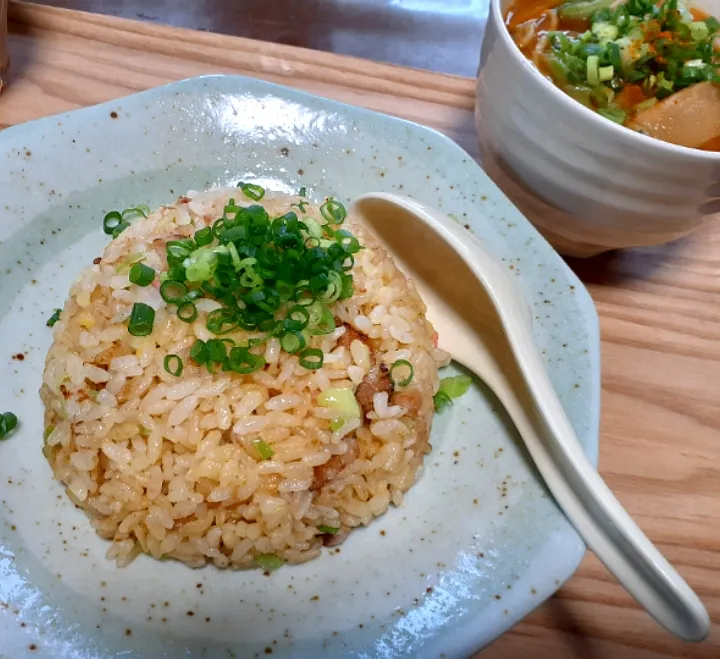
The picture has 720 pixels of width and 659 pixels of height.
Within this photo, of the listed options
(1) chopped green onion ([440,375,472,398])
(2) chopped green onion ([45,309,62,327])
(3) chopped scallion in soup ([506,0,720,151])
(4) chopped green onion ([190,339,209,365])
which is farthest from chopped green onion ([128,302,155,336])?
(3) chopped scallion in soup ([506,0,720,151])

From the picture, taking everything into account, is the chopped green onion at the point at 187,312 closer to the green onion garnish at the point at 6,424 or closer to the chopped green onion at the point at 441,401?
the green onion garnish at the point at 6,424

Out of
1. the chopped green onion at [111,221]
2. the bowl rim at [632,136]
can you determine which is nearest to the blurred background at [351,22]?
the bowl rim at [632,136]

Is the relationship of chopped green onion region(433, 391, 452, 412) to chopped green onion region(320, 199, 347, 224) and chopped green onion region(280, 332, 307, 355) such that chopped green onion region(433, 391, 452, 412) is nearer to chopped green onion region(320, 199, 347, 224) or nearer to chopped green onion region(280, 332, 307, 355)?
chopped green onion region(280, 332, 307, 355)

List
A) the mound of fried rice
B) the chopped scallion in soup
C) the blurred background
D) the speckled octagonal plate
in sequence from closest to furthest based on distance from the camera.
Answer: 1. the speckled octagonal plate
2. the mound of fried rice
3. the chopped scallion in soup
4. the blurred background

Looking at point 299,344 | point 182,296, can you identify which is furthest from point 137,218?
point 299,344

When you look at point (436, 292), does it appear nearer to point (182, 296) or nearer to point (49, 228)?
point (182, 296)

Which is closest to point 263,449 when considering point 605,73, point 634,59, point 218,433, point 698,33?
point 218,433

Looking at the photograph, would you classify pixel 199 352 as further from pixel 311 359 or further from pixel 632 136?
pixel 632 136
